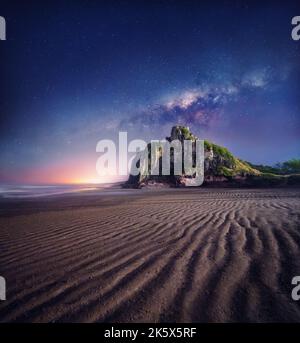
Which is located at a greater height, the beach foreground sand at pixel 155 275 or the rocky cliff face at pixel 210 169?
the rocky cliff face at pixel 210 169

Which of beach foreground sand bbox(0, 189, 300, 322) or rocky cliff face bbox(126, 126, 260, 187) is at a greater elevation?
rocky cliff face bbox(126, 126, 260, 187)

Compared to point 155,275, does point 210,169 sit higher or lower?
higher

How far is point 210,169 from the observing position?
4359cm

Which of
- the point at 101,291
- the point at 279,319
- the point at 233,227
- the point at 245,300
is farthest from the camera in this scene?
the point at 233,227

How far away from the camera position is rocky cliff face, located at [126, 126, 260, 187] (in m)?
39.2

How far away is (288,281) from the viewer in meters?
2.44

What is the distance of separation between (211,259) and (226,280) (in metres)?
0.63

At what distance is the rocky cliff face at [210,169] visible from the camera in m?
39.2

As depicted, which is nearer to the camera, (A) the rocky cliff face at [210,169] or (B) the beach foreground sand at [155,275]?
(B) the beach foreground sand at [155,275]

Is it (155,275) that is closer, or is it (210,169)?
(155,275)
